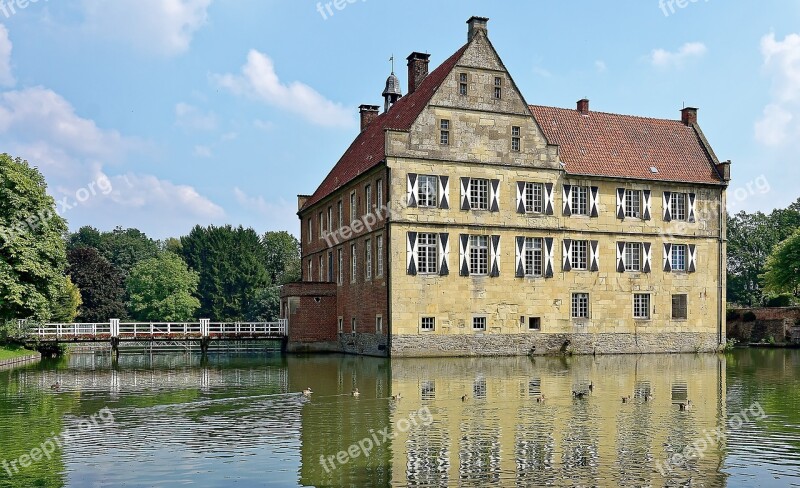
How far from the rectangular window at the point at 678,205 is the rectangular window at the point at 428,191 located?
13.5 metres

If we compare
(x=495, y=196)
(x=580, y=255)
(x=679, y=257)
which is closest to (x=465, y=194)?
(x=495, y=196)

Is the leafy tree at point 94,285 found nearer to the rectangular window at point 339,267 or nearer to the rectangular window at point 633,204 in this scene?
the rectangular window at point 339,267

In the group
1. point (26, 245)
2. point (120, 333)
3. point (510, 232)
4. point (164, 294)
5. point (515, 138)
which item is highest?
point (515, 138)

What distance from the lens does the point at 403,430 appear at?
16.3 m

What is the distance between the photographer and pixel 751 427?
16.9m

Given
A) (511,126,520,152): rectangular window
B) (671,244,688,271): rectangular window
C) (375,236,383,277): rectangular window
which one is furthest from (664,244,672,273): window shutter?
(375,236,383,277): rectangular window

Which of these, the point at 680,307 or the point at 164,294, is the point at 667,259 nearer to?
the point at 680,307

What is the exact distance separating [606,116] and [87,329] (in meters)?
30.0

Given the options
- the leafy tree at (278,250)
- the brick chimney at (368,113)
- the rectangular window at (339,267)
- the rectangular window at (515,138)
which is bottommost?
the rectangular window at (339,267)

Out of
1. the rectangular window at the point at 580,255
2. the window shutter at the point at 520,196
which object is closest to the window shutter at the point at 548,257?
the rectangular window at the point at 580,255

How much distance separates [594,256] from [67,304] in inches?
1463

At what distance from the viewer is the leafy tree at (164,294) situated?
73062 mm

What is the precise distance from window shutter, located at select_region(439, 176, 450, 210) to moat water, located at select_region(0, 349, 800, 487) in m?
11.4

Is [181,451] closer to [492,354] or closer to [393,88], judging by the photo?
[492,354]
